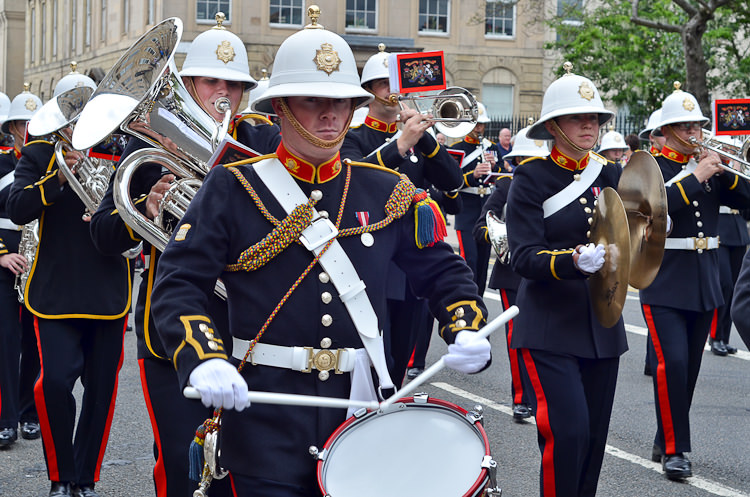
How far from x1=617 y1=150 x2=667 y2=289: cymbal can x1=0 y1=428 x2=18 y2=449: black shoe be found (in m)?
3.67

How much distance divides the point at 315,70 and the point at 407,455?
1.12 m

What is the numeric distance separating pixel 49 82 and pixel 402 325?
171 feet

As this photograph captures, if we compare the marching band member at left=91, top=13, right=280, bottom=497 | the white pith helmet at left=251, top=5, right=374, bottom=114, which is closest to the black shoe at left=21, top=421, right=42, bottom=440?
the marching band member at left=91, top=13, right=280, bottom=497

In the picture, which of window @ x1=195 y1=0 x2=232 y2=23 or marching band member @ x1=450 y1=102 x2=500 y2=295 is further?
window @ x1=195 y1=0 x2=232 y2=23

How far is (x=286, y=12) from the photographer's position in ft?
123

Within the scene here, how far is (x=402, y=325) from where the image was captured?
6.76 meters

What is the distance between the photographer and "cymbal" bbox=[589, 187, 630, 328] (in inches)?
173

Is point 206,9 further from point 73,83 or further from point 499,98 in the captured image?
point 73,83

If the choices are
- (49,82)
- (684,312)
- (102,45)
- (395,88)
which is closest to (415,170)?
(395,88)

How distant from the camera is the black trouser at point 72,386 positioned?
5.30 meters

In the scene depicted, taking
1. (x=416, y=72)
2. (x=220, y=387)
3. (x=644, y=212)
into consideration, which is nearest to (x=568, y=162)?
(x=644, y=212)

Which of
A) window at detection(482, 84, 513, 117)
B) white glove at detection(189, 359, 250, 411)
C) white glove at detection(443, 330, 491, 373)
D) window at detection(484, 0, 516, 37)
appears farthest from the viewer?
window at detection(482, 84, 513, 117)

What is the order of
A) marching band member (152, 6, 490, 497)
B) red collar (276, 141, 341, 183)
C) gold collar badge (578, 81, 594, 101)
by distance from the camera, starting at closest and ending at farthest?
marching band member (152, 6, 490, 497)
red collar (276, 141, 341, 183)
gold collar badge (578, 81, 594, 101)

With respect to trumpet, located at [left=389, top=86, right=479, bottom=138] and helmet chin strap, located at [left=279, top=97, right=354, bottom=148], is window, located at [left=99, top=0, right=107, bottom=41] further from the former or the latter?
helmet chin strap, located at [left=279, top=97, right=354, bottom=148]
